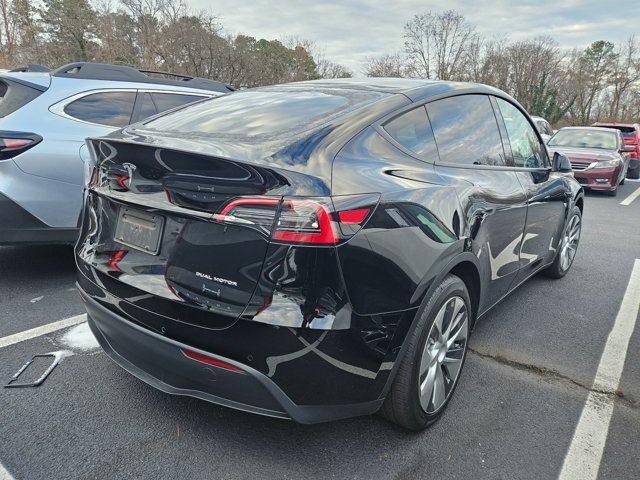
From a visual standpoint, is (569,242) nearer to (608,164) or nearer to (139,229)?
(139,229)

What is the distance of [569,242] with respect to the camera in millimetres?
4469

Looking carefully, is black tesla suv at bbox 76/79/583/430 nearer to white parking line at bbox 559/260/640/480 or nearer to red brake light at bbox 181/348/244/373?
red brake light at bbox 181/348/244/373

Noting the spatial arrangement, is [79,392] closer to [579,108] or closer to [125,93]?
[125,93]

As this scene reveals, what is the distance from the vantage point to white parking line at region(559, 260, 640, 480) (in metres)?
2.05

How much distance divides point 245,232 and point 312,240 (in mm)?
245

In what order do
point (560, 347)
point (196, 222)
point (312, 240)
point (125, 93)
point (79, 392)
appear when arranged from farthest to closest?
1. point (125, 93)
2. point (560, 347)
3. point (79, 392)
4. point (196, 222)
5. point (312, 240)

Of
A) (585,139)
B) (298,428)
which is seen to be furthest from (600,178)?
(298,428)

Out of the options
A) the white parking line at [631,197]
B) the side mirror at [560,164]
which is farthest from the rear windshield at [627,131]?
the side mirror at [560,164]

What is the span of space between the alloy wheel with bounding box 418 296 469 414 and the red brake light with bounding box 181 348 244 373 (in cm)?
86

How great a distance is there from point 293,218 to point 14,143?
285 centimetres

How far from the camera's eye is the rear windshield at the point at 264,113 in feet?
6.57

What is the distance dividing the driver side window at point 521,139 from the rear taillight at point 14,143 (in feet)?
11.2

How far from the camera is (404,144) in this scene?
7.04 feet

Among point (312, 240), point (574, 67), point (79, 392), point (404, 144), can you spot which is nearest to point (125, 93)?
point (79, 392)
